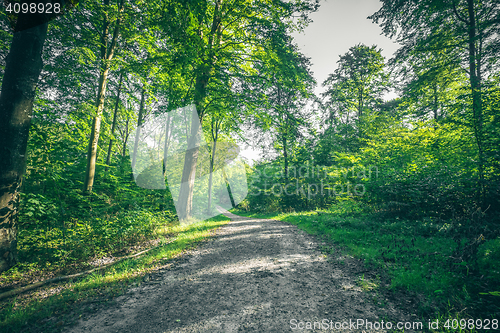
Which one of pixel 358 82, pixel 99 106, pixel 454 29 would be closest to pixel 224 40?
pixel 99 106

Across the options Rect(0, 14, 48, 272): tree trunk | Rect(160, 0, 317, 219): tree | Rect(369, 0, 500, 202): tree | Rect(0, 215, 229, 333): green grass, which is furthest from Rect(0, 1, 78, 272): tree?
Rect(369, 0, 500, 202): tree

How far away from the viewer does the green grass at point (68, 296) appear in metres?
2.76

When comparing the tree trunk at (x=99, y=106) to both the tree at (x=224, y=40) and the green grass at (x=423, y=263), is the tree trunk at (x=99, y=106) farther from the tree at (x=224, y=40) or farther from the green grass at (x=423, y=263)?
the green grass at (x=423, y=263)

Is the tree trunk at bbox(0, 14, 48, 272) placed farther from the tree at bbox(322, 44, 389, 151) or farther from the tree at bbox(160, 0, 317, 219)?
the tree at bbox(322, 44, 389, 151)

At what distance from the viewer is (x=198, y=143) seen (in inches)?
444

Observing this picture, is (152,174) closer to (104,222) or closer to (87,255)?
(104,222)

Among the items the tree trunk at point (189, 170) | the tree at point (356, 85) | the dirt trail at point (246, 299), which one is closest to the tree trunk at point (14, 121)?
the dirt trail at point (246, 299)

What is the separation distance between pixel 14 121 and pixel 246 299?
19.9ft

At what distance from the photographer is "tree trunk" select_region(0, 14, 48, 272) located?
12.7 feet

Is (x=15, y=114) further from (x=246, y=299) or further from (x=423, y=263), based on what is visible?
(x=423, y=263)

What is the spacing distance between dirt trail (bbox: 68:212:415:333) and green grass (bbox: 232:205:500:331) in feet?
1.79

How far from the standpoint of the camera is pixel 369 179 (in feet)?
30.7

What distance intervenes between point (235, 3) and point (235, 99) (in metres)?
4.98

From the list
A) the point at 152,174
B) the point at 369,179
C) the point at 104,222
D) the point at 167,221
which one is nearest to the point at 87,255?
the point at 104,222
